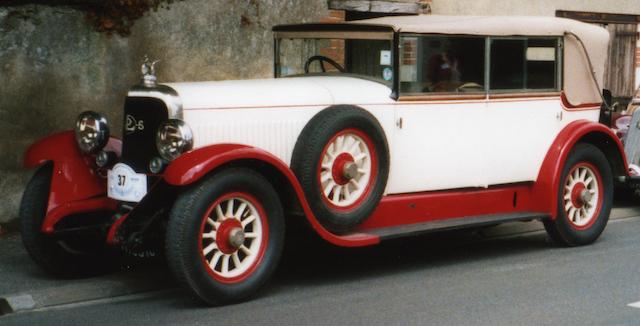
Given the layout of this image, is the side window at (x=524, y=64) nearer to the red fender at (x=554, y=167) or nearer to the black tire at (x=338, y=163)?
the red fender at (x=554, y=167)

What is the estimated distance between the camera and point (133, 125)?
635cm

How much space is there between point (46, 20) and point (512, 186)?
4.29m

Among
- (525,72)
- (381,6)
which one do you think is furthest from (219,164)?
(381,6)

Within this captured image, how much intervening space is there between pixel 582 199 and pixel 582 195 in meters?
0.03

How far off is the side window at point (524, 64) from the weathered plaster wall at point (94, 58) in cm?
341

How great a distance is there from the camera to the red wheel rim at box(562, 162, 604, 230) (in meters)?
7.83

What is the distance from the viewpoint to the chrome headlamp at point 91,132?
258 inches

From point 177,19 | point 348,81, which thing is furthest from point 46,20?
point 348,81

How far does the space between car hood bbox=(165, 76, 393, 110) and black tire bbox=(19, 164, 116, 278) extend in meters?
1.18

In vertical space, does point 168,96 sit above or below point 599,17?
below

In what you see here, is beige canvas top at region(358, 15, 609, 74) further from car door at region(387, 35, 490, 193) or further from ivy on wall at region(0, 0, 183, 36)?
ivy on wall at region(0, 0, 183, 36)

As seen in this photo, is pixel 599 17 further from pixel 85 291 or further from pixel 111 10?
pixel 85 291

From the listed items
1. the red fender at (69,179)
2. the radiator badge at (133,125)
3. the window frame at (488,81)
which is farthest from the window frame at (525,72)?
the red fender at (69,179)

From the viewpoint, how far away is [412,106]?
697cm
